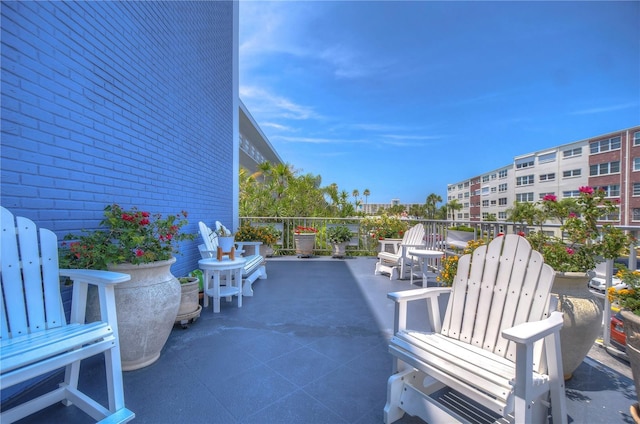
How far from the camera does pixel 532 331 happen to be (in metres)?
1.11

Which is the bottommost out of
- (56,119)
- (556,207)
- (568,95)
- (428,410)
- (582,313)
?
(428,410)

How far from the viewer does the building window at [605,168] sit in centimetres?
2422

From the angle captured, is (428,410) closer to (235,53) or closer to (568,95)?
(235,53)

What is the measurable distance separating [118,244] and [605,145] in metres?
36.8

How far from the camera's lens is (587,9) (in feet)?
18.8

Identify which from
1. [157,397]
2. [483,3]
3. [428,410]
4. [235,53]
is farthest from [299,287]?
[483,3]

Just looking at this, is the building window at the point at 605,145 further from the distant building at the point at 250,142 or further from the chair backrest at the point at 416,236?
the chair backrest at the point at 416,236

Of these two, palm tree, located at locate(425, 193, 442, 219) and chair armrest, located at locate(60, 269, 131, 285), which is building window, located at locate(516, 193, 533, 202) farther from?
chair armrest, located at locate(60, 269, 131, 285)

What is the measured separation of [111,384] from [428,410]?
1.61 meters

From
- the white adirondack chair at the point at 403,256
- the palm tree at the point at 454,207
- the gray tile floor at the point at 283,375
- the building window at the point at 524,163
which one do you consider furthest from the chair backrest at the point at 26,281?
the palm tree at the point at 454,207

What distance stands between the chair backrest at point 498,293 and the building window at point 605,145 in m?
34.2

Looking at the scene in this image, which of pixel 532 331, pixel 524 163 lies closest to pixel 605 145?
pixel 524 163

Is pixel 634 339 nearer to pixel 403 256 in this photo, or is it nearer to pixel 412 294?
pixel 412 294

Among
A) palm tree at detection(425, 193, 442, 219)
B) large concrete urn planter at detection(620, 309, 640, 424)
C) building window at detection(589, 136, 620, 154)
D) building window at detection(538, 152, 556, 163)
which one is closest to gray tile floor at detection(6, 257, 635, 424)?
large concrete urn planter at detection(620, 309, 640, 424)
